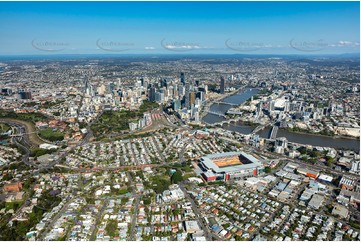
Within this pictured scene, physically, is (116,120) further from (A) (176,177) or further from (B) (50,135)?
(A) (176,177)

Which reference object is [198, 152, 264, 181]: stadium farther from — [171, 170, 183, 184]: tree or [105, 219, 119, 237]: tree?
[105, 219, 119, 237]: tree

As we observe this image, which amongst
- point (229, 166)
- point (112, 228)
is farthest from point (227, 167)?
point (112, 228)

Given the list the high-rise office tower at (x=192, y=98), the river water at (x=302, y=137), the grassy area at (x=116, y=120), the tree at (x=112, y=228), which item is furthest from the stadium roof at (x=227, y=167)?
the high-rise office tower at (x=192, y=98)

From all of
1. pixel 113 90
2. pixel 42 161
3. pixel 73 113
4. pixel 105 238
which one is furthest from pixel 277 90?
pixel 105 238

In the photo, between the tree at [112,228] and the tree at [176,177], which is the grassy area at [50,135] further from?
the tree at [112,228]

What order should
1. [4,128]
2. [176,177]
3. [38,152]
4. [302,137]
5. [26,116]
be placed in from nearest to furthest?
[176,177] < [38,152] < [302,137] < [4,128] < [26,116]

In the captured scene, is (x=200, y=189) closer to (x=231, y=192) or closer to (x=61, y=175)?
(x=231, y=192)
